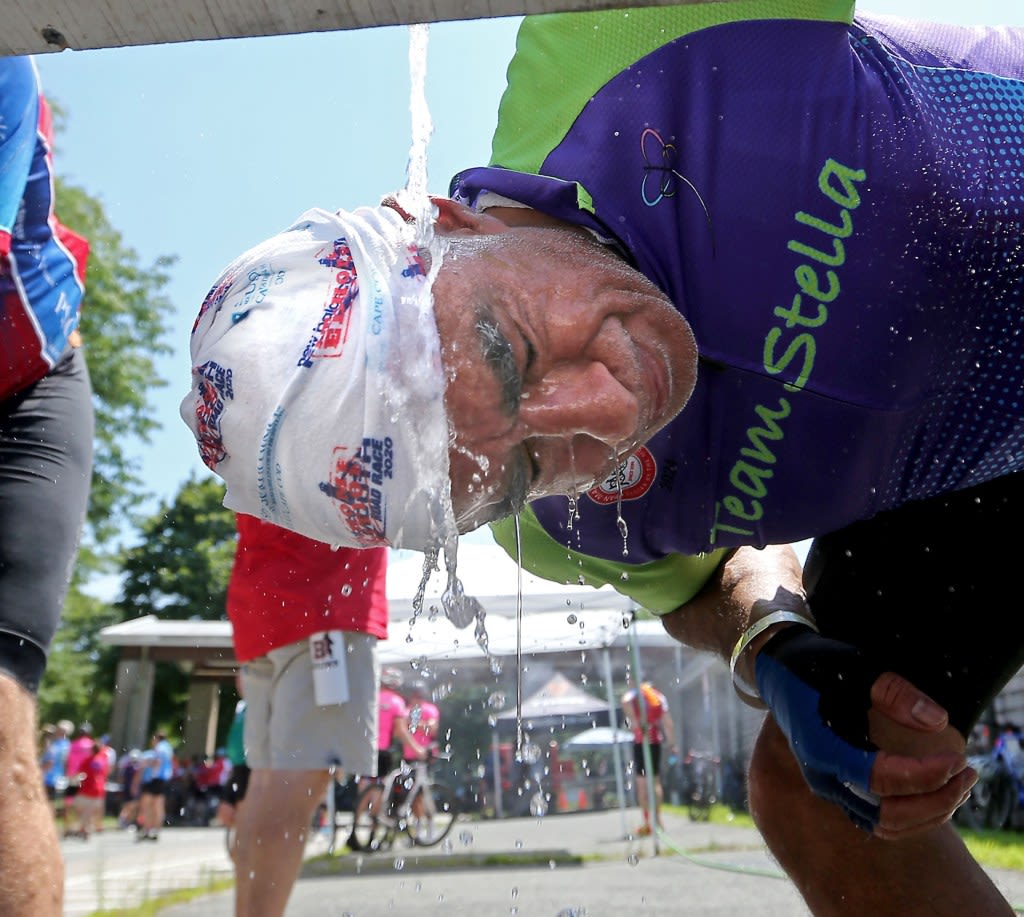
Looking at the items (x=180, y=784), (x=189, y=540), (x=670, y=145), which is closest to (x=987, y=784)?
(x=670, y=145)

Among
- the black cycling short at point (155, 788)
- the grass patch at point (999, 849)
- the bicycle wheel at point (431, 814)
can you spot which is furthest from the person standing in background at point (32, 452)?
the black cycling short at point (155, 788)

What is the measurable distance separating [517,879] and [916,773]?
3.66 m

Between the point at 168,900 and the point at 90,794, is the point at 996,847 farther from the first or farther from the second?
the point at 90,794

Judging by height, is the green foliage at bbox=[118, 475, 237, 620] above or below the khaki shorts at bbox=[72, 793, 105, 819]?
above

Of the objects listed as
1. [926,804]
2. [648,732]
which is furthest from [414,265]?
[648,732]

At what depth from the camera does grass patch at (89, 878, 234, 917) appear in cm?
383

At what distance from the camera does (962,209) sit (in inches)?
53.2

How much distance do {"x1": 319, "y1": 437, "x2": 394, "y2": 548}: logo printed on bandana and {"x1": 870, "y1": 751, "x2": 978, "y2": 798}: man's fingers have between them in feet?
2.95

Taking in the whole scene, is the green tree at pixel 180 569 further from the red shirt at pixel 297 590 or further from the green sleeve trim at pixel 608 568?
the green sleeve trim at pixel 608 568

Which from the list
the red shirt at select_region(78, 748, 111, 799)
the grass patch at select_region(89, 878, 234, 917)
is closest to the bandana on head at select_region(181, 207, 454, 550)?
the grass patch at select_region(89, 878, 234, 917)

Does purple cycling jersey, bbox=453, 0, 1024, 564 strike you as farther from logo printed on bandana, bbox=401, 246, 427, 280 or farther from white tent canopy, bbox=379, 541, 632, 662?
white tent canopy, bbox=379, 541, 632, 662

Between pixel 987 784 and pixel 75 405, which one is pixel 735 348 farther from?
pixel 987 784

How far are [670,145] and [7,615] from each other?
56.7 inches

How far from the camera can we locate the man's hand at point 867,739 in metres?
1.61
